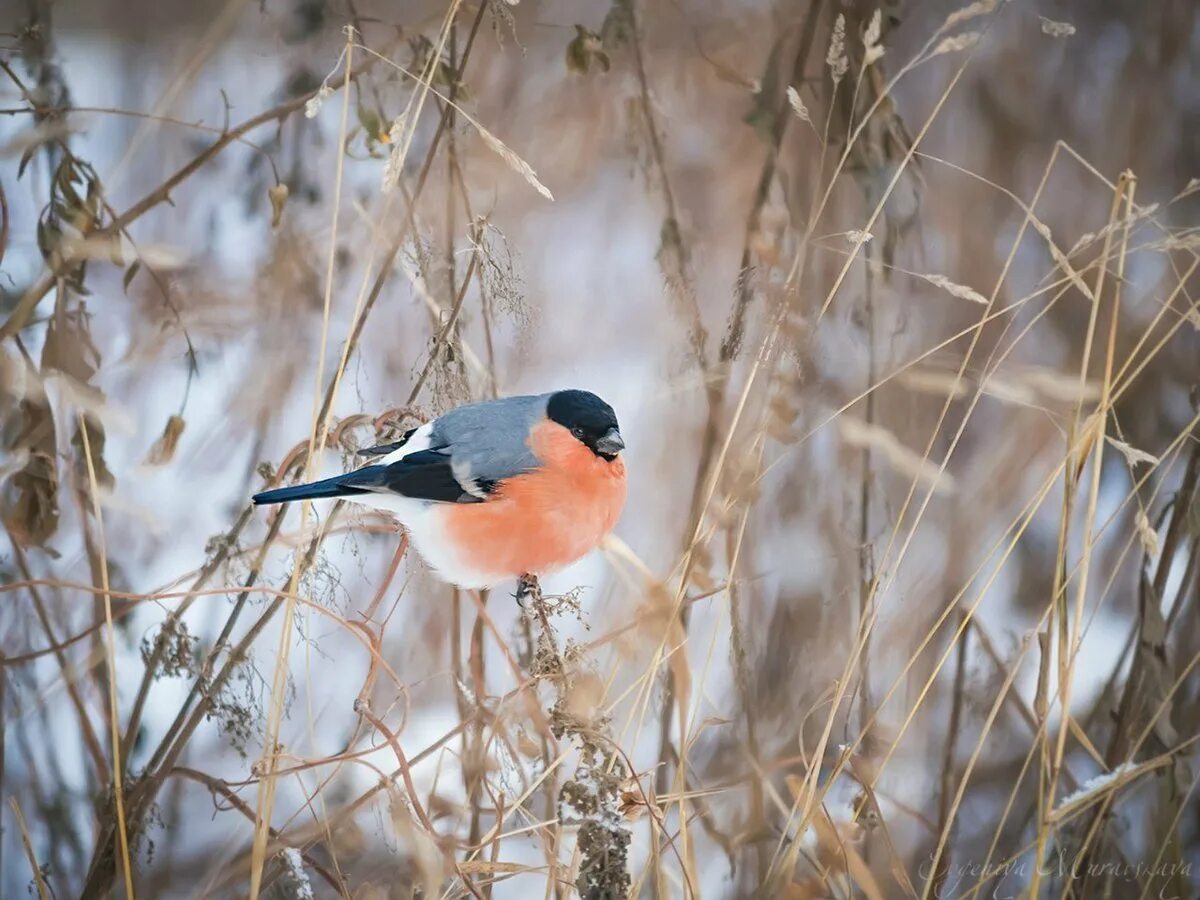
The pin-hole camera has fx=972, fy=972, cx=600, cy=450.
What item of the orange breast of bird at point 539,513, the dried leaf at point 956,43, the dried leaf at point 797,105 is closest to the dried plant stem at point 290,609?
the orange breast of bird at point 539,513

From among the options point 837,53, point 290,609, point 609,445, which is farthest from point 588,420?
point 837,53

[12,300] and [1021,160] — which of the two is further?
[1021,160]

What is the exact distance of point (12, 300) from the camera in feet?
2.81

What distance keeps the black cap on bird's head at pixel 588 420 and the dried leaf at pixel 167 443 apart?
33 centimetres

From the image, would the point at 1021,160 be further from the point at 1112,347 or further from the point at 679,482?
the point at 679,482

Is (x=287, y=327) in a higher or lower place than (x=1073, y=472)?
higher

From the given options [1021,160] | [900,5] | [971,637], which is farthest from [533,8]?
[971,637]

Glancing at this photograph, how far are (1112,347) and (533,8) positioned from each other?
631 millimetres

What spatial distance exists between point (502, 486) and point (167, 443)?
1.03 ft

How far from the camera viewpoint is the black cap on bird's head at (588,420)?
822 millimetres

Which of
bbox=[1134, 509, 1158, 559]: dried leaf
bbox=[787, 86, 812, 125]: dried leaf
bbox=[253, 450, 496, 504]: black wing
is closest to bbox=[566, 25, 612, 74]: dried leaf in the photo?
bbox=[787, 86, 812, 125]: dried leaf

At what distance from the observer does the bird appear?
2.63 feet

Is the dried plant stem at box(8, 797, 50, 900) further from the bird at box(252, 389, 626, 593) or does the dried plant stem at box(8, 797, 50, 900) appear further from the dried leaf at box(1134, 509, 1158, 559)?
the dried leaf at box(1134, 509, 1158, 559)

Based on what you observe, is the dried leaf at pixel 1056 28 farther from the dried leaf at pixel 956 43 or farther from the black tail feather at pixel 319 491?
the black tail feather at pixel 319 491
